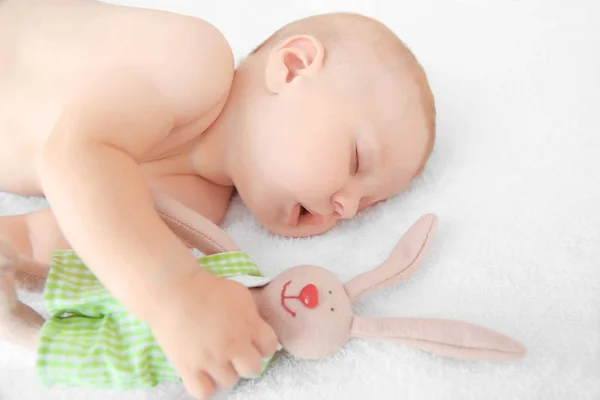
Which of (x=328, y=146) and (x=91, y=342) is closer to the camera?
(x=91, y=342)

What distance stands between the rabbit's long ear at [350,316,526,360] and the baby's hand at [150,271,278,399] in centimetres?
15

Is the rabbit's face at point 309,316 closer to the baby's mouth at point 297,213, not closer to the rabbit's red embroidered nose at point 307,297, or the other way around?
the rabbit's red embroidered nose at point 307,297

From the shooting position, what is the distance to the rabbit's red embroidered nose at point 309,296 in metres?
0.81

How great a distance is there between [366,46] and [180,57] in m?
0.30

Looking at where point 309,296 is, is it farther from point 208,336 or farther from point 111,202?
point 111,202

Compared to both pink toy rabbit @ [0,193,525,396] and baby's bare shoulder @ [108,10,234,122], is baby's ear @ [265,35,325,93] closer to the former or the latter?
baby's bare shoulder @ [108,10,234,122]

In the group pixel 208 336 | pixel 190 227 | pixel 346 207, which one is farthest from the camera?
pixel 346 207

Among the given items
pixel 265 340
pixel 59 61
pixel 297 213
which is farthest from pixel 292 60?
pixel 265 340

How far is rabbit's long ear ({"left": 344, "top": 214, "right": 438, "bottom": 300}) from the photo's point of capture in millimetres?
871

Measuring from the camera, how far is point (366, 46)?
102 centimetres

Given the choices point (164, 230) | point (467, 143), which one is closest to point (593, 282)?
point (467, 143)

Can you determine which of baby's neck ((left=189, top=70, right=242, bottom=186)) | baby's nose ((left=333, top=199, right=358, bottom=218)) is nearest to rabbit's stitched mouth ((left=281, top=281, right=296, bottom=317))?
baby's nose ((left=333, top=199, right=358, bottom=218))

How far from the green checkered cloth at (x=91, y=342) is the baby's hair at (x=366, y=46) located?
48 centimetres

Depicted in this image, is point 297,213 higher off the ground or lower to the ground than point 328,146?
lower
